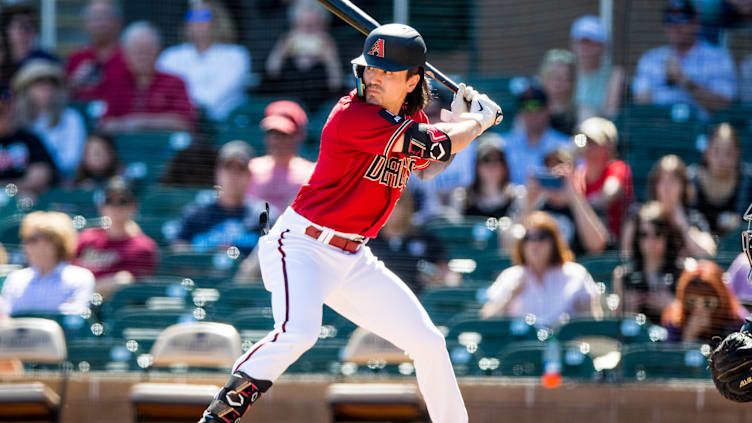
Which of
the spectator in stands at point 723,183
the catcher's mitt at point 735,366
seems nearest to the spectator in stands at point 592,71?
the spectator in stands at point 723,183

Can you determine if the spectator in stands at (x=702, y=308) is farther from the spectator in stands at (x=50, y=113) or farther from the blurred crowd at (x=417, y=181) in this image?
the spectator in stands at (x=50, y=113)

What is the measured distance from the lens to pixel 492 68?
26.3 feet

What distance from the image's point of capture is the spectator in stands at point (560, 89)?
7.37 metres

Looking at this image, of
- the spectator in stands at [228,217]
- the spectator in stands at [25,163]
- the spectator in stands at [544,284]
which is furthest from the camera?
the spectator in stands at [25,163]

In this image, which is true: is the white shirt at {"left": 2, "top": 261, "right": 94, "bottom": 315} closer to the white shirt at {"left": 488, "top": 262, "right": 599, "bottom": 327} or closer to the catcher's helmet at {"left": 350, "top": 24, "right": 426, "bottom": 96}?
the white shirt at {"left": 488, "top": 262, "right": 599, "bottom": 327}

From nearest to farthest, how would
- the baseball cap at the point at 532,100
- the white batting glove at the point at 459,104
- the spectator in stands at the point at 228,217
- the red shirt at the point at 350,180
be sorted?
the red shirt at the point at 350,180
the white batting glove at the point at 459,104
the spectator in stands at the point at 228,217
the baseball cap at the point at 532,100

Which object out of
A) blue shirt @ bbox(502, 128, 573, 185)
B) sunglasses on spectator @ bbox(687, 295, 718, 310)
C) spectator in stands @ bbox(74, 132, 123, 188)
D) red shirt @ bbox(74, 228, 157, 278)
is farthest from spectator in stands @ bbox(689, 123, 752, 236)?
spectator in stands @ bbox(74, 132, 123, 188)

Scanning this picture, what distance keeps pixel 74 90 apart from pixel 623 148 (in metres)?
4.28

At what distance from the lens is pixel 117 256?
7020mm

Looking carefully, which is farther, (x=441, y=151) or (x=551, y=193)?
(x=551, y=193)

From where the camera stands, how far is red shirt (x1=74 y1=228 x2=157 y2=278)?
22.9 ft

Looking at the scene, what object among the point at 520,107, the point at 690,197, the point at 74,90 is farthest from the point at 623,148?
the point at 74,90

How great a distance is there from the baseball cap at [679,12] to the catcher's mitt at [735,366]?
3.59 m

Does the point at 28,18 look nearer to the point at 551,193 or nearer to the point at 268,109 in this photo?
the point at 268,109
